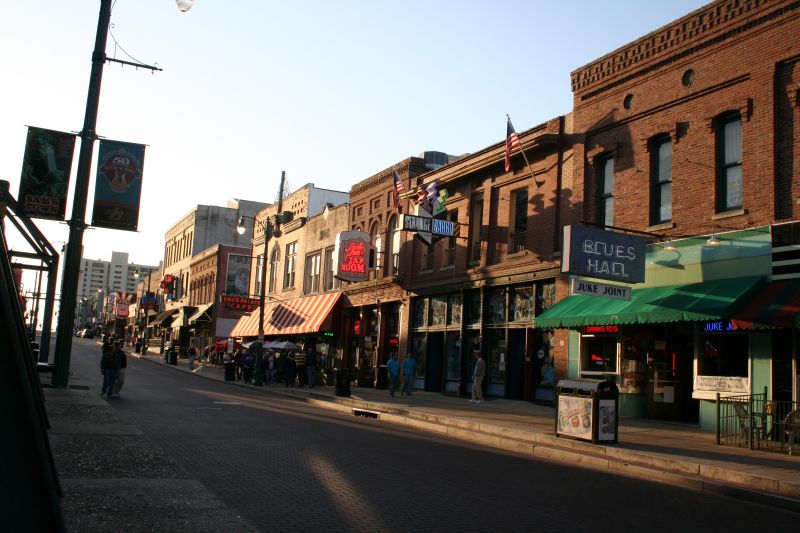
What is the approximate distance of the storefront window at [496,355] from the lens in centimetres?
2603

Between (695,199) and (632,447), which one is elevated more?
(695,199)

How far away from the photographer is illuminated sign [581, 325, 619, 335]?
68.7 feet

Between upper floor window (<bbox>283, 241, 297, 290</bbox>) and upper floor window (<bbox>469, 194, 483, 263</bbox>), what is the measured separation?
2070 centimetres

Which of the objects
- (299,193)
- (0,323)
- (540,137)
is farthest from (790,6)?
(299,193)

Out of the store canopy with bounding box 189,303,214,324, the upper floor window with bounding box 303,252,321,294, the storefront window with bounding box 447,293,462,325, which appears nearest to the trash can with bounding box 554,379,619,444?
the storefront window with bounding box 447,293,462,325

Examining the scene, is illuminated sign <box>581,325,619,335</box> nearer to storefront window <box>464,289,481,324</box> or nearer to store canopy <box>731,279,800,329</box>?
store canopy <box>731,279,800,329</box>

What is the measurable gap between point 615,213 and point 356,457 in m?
12.4

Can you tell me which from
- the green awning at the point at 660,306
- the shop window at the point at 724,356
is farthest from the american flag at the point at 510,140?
the shop window at the point at 724,356

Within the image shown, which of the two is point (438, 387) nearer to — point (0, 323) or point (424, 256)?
point (424, 256)

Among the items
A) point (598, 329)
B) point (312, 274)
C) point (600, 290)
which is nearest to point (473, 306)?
point (598, 329)

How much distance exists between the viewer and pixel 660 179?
20.5m

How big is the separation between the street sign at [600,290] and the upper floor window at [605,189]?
3.89m

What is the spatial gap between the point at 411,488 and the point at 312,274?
34983 millimetres

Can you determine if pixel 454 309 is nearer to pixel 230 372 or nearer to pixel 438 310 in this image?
pixel 438 310
